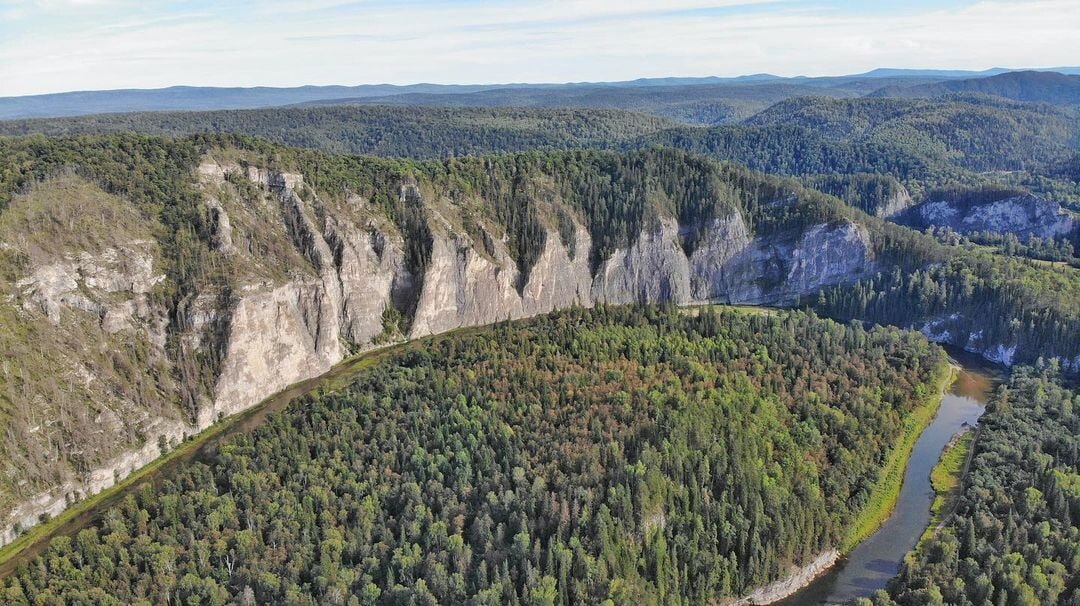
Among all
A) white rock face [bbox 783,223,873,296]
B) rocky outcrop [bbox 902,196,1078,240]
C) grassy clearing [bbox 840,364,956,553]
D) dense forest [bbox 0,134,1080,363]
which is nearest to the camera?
grassy clearing [bbox 840,364,956,553]

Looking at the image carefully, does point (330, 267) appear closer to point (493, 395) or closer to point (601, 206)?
point (493, 395)

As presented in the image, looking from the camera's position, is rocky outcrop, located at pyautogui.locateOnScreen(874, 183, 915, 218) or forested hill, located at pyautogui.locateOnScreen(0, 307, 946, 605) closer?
forested hill, located at pyautogui.locateOnScreen(0, 307, 946, 605)

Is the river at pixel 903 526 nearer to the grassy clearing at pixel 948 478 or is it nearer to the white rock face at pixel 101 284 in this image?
the grassy clearing at pixel 948 478

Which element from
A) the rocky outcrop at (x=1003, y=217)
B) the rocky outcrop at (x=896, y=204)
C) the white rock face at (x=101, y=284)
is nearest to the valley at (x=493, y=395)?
the white rock face at (x=101, y=284)

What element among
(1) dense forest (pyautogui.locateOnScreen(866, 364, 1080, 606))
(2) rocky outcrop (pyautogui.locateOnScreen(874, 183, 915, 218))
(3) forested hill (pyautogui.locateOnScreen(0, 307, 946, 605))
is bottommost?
(1) dense forest (pyautogui.locateOnScreen(866, 364, 1080, 606))

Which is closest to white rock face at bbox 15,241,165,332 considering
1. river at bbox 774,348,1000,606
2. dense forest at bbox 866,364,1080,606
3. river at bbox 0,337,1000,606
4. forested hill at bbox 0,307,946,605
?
river at bbox 0,337,1000,606

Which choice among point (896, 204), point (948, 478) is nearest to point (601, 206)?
point (948, 478)

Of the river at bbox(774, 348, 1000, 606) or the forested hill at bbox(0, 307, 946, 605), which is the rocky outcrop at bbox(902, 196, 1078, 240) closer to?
the river at bbox(774, 348, 1000, 606)
